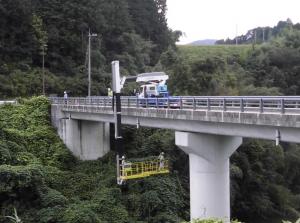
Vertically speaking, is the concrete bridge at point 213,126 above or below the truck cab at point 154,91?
below

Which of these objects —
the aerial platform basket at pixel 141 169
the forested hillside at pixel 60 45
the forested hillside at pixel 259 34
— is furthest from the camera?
the forested hillside at pixel 259 34

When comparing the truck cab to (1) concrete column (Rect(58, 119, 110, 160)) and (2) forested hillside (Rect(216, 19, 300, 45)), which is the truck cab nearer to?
(1) concrete column (Rect(58, 119, 110, 160))

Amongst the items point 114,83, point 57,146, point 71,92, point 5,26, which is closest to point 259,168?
point 57,146

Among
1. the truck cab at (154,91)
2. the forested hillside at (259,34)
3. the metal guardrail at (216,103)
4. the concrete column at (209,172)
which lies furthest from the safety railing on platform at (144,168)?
the forested hillside at (259,34)

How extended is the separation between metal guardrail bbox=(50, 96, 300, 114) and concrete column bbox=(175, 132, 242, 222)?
5.65 feet

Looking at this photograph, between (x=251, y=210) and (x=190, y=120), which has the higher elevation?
(x=190, y=120)

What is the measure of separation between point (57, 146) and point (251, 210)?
53.8 ft

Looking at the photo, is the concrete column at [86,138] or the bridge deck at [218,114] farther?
the concrete column at [86,138]

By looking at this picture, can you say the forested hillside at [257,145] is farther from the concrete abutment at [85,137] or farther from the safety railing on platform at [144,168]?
the concrete abutment at [85,137]

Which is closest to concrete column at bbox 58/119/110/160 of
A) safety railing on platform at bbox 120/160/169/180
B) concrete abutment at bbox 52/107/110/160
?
concrete abutment at bbox 52/107/110/160

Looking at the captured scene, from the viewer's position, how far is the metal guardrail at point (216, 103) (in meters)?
20.1

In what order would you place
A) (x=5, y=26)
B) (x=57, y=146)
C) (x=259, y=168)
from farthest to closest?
(x=5, y=26) → (x=259, y=168) → (x=57, y=146)

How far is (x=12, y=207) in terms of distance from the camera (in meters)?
27.4

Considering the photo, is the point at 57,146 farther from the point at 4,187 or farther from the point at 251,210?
the point at 251,210
